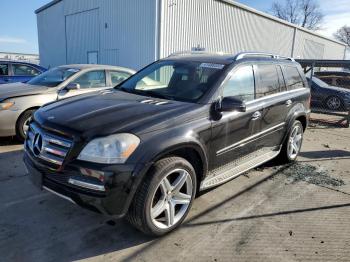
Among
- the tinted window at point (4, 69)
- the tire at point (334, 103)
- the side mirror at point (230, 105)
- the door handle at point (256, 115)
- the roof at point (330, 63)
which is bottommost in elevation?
the tire at point (334, 103)

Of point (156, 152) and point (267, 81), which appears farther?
point (267, 81)

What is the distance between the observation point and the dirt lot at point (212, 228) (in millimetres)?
3010

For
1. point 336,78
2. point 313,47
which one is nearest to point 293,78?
point 336,78

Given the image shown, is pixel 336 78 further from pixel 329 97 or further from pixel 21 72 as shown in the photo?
pixel 21 72

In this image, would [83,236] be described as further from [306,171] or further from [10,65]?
[10,65]

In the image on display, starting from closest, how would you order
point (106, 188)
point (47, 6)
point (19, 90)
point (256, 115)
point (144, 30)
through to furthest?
point (106, 188)
point (256, 115)
point (19, 90)
point (144, 30)
point (47, 6)

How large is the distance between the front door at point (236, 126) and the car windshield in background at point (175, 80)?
0.26m

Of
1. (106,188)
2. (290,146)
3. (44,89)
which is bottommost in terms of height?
(290,146)

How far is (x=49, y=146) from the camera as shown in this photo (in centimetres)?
→ 305

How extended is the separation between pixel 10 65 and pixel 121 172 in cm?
884

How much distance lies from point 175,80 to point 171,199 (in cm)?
168

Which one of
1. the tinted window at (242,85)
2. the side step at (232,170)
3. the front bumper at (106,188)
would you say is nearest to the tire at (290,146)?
the side step at (232,170)

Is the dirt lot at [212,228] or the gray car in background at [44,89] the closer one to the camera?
the dirt lot at [212,228]

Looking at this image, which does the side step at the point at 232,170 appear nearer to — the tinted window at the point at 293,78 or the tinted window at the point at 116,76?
the tinted window at the point at 293,78
